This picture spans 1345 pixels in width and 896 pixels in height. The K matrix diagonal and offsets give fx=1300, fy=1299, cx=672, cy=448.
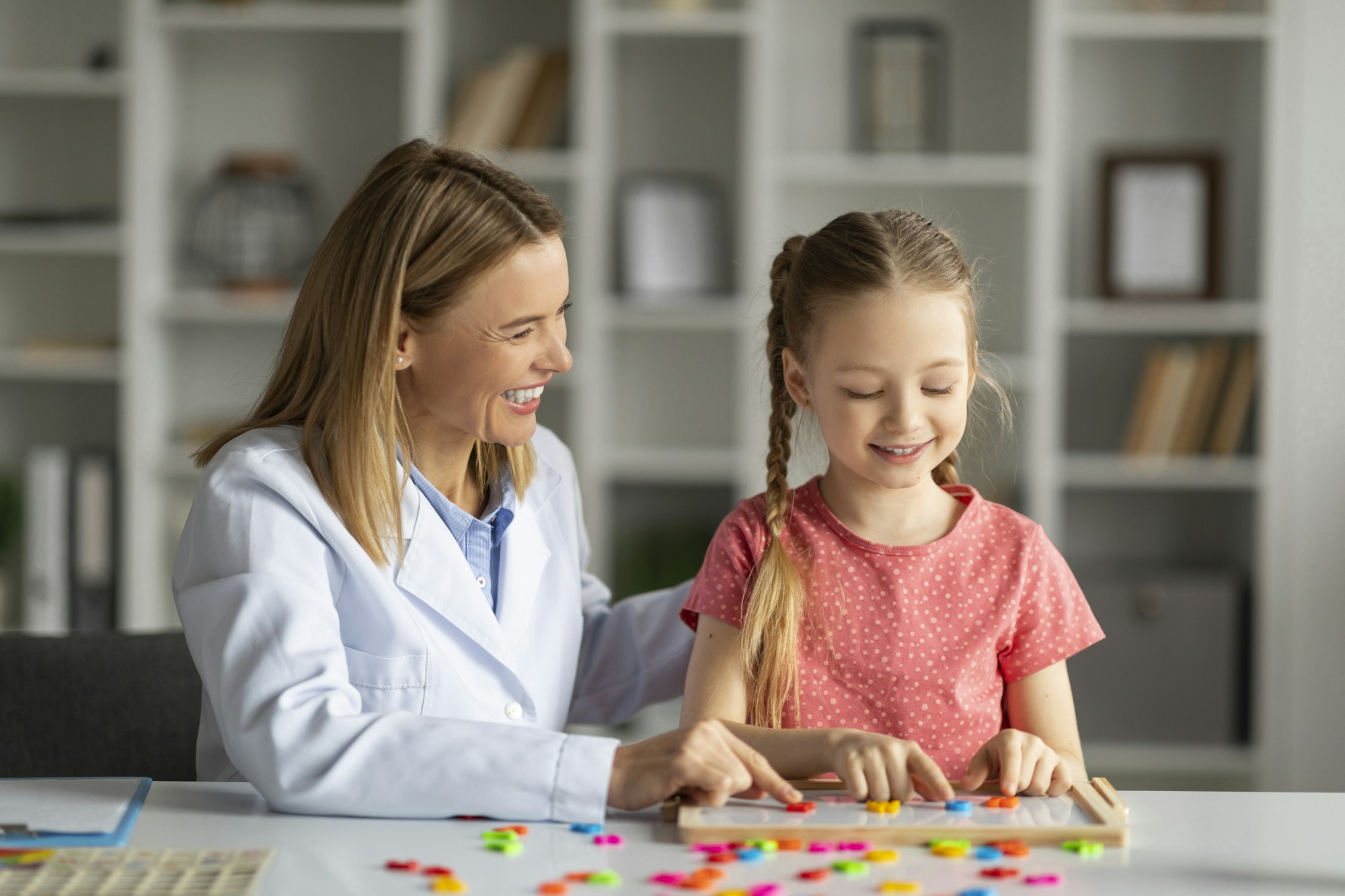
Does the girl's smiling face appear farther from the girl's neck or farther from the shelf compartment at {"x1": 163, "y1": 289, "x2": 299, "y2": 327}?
the shelf compartment at {"x1": 163, "y1": 289, "x2": 299, "y2": 327}

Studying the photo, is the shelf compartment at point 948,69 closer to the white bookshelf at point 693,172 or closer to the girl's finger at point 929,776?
the white bookshelf at point 693,172

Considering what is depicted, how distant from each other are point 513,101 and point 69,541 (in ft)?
4.52

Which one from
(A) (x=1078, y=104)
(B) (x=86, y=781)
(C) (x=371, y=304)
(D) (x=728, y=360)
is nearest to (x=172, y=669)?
(B) (x=86, y=781)

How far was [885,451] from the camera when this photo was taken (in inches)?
43.4

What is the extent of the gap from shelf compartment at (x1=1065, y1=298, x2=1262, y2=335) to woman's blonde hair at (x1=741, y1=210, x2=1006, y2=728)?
1.70m

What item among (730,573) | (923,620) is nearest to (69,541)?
(730,573)

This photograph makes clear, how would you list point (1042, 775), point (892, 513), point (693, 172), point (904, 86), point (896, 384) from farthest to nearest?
1. point (693, 172)
2. point (904, 86)
3. point (892, 513)
4. point (896, 384)
5. point (1042, 775)

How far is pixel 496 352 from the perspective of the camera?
3.85 ft

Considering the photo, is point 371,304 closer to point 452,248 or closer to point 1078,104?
point 452,248

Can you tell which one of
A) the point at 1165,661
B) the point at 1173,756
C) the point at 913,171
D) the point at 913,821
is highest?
the point at 913,171

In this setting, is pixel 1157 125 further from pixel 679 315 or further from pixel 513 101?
pixel 513 101

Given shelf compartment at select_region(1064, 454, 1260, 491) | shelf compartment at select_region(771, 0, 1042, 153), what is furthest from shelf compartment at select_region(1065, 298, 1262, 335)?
shelf compartment at select_region(771, 0, 1042, 153)

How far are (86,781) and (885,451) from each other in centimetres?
68

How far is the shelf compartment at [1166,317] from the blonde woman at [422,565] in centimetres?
173
